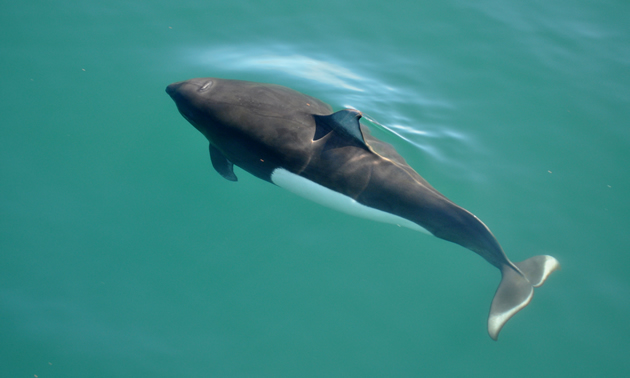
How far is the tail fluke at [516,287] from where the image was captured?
4031 millimetres

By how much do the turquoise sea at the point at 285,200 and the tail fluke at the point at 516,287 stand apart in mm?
424

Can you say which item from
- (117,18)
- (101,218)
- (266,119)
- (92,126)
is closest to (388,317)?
(266,119)

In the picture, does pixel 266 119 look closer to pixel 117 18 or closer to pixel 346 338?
pixel 346 338

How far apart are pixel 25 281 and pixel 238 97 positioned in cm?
323

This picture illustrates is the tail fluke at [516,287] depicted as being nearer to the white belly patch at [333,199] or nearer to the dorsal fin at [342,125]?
the white belly patch at [333,199]

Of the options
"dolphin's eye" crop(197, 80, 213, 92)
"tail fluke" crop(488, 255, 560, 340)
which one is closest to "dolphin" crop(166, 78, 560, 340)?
"tail fluke" crop(488, 255, 560, 340)

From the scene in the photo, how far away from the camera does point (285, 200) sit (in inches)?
213

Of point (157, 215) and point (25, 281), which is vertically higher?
point (157, 215)

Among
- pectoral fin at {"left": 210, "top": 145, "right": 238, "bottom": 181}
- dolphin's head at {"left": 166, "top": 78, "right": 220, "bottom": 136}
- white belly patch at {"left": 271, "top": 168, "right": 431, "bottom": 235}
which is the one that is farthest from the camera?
pectoral fin at {"left": 210, "top": 145, "right": 238, "bottom": 181}

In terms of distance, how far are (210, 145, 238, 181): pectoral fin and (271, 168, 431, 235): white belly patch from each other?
0.68 m

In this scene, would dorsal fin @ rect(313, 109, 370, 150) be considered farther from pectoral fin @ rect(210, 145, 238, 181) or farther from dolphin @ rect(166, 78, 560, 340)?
pectoral fin @ rect(210, 145, 238, 181)

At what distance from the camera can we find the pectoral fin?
5312 millimetres

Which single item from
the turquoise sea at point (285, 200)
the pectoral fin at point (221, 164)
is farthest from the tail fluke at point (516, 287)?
the pectoral fin at point (221, 164)

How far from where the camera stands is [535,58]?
24.9ft
